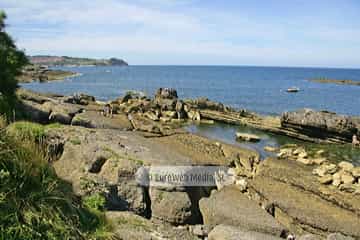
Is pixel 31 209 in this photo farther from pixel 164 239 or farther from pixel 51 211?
pixel 164 239

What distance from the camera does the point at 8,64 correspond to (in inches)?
883

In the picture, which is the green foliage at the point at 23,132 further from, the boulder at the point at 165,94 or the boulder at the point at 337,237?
the boulder at the point at 165,94

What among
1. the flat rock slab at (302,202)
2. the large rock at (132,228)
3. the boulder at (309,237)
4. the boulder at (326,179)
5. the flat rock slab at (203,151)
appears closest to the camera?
the large rock at (132,228)

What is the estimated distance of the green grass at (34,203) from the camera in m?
5.18

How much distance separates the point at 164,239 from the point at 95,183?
3.33m

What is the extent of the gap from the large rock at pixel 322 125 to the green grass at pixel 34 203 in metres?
30.4

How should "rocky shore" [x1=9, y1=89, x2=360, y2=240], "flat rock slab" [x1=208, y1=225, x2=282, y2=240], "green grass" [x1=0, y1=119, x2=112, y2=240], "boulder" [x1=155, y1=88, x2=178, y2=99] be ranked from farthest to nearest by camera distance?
"boulder" [x1=155, y1=88, x2=178, y2=99] < "rocky shore" [x1=9, y1=89, x2=360, y2=240] < "flat rock slab" [x1=208, y1=225, x2=282, y2=240] < "green grass" [x1=0, y1=119, x2=112, y2=240]

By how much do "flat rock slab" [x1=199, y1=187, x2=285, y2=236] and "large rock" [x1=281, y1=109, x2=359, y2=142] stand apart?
2192 centimetres

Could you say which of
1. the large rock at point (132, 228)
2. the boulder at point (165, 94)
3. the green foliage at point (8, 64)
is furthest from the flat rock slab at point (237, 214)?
the boulder at point (165, 94)

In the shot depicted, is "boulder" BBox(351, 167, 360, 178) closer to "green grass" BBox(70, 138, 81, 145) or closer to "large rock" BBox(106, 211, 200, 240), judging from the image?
"large rock" BBox(106, 211, 200, 240)

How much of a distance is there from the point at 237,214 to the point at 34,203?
8.47 m

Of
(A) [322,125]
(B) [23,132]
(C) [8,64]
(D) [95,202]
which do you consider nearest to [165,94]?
(A) [322,125]

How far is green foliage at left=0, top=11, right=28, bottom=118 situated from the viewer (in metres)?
22.2

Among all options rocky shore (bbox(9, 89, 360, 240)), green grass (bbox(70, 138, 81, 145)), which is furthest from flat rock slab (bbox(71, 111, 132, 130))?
green grass (bbox(70, 138, 81, 145))
